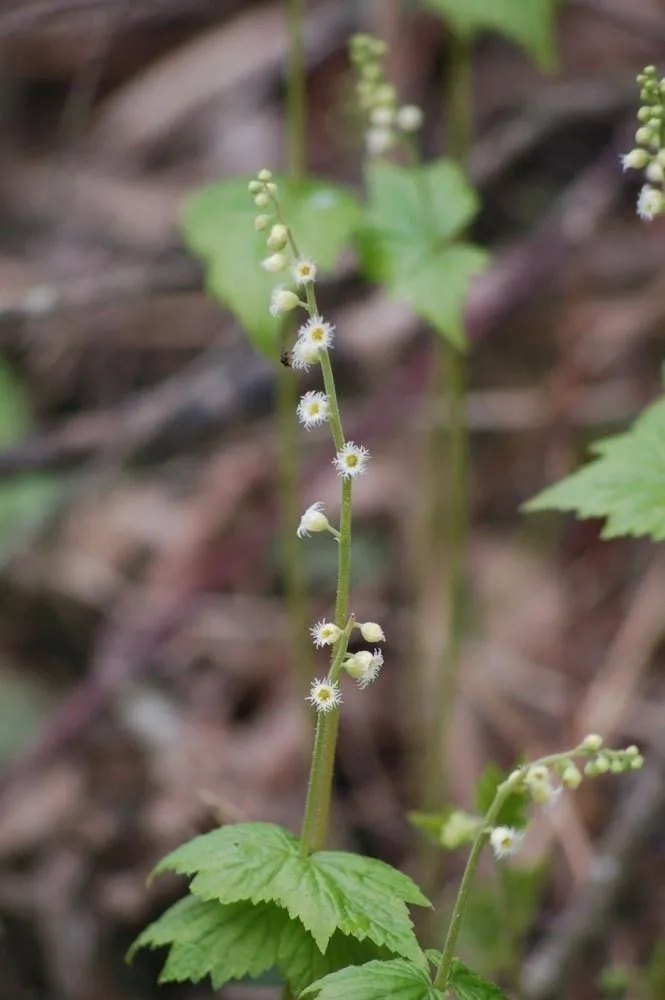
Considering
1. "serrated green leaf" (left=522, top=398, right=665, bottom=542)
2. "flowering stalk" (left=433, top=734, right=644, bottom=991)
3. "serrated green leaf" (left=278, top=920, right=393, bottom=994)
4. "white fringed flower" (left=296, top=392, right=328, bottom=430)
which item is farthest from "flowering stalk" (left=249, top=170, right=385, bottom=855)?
"serrated green leaf" (left=522, top=398, right=665, bottom=542)

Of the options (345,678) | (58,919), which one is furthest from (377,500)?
(58,919)

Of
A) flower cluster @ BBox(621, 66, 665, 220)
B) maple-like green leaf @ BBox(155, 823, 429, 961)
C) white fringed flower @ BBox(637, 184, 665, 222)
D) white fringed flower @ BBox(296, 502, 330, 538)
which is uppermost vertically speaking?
flower cluster @ BBox(621, 66, 665, 220)

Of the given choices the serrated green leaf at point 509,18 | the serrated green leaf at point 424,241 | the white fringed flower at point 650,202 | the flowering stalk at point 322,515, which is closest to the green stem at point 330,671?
the flowering stalk at point 322,515

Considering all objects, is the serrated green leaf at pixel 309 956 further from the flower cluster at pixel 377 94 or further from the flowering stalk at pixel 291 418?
the flower cluster at pixel 377 94

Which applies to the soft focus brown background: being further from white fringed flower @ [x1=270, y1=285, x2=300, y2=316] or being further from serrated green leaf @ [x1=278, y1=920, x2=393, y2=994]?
white fringed flower @ [x1=270, y1=285, x2=300, y2=316]

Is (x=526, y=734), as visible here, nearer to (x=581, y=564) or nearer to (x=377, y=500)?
(x=581, y=564)
